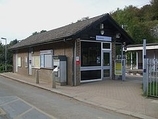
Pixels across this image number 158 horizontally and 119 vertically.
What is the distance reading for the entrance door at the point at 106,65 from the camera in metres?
18.7

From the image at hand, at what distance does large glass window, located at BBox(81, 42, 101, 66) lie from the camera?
17172 mm

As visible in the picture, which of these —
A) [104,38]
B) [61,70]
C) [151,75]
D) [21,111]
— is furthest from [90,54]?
[21,111]

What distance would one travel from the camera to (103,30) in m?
18.5

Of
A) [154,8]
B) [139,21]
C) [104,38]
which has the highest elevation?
[154,8]

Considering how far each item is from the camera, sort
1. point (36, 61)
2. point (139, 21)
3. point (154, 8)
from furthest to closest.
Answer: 1. point (154, 8)
2. point (139, 21)
3. point (36, 61)

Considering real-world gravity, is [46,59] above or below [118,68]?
above

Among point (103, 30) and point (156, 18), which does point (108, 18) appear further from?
point (156, 18)

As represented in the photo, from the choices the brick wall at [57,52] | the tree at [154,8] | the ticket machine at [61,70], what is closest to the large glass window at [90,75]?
the brick wall at [57,52]

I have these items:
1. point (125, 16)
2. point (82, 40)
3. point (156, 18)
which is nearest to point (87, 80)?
point (82, 40)

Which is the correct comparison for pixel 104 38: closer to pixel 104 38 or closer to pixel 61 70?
pixel 104 38

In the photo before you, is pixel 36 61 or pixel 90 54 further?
pixel 36 61

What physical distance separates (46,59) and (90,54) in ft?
14.3

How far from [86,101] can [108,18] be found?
848 centimetres

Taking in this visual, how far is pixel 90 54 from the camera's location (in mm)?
17594
